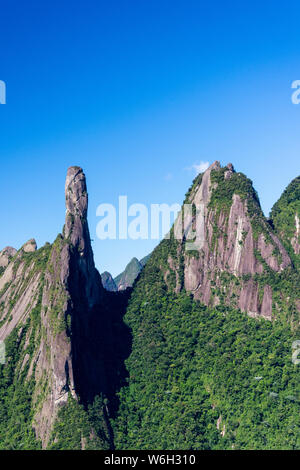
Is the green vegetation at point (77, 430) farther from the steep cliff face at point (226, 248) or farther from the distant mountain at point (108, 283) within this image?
the distant mountain at point (108, 283)

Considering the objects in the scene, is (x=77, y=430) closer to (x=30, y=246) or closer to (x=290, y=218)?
(x=30, y=246)

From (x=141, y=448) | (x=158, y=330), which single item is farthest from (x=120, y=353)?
(x=141, y=448)

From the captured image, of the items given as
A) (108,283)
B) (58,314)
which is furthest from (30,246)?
(108,283)

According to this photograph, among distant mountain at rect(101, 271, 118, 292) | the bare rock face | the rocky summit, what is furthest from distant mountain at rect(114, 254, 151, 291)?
the rocky summit

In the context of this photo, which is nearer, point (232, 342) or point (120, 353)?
point (232, 342)

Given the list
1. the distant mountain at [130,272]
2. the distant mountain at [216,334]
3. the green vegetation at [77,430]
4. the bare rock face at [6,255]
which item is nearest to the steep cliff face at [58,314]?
the green vegetation at [77,430]
